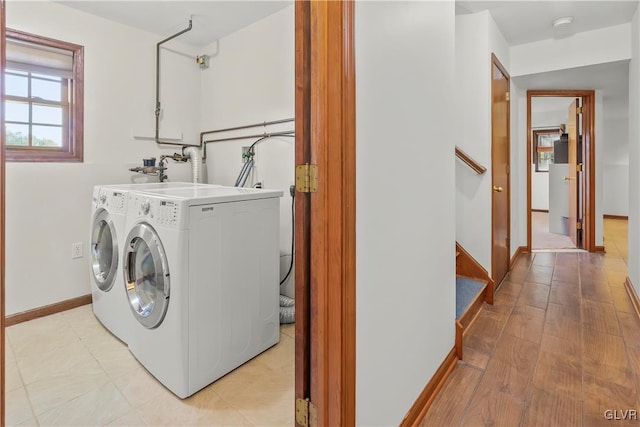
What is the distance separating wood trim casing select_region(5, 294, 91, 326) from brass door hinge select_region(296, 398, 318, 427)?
2.37 m

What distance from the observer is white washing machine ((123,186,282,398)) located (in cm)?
162

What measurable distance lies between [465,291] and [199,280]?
1825mm

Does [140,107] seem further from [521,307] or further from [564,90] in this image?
[564,90]

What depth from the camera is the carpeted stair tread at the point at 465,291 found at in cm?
224

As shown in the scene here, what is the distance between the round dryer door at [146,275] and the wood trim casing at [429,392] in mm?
1172

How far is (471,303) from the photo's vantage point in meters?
2.30

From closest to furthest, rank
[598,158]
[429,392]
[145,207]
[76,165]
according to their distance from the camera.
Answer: [429,392] < [145,207] < [76,165] < [598,158]

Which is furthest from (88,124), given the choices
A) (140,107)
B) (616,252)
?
(616,252)

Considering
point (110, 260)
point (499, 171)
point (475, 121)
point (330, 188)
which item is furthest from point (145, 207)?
point (499, 171)

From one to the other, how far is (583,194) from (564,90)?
49.9 inches

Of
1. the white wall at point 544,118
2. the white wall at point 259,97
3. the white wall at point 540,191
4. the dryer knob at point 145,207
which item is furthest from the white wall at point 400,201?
the white wall at point 540,191

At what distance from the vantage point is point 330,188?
39.9 inches

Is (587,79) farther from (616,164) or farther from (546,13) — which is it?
(616,164)

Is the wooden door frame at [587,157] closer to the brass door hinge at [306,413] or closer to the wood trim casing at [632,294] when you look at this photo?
the wood trim casing at [632,294]
